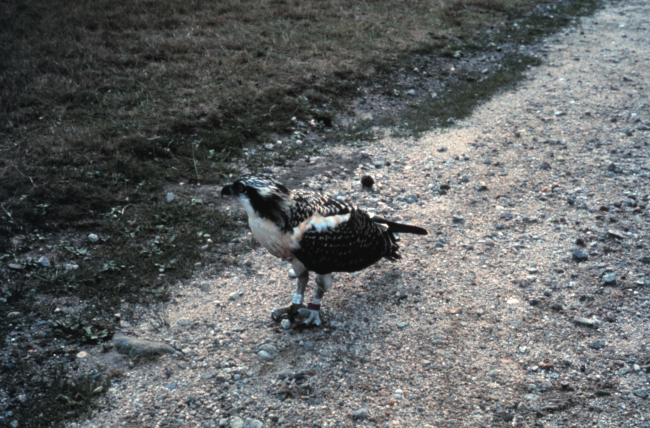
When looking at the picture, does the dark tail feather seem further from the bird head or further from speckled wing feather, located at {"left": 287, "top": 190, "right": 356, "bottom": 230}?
the bird head

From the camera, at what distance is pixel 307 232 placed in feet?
18.4

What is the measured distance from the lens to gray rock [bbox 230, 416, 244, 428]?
4.88 m

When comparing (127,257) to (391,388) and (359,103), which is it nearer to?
(391,388)

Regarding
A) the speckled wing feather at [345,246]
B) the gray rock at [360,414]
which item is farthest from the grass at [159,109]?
the gray rock at [360,414]

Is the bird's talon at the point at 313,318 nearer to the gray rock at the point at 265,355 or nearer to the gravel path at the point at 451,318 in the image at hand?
the gravel path at the point at 451,318

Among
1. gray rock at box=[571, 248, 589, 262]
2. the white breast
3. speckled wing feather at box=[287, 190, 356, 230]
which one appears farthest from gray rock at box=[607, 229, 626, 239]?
the white breast

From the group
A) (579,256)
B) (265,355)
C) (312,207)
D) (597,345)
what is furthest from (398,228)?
(579,256)

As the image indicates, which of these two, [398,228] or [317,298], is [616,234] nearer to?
[398,228]

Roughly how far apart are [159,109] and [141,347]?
6259 millimetres

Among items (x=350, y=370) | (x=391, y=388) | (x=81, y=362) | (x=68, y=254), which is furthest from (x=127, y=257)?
(x=391, y=388)

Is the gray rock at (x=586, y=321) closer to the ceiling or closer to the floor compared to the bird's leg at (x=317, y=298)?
closer to the floor

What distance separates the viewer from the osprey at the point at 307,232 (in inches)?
217

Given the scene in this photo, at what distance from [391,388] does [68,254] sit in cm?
472

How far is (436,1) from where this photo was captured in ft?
61.7
